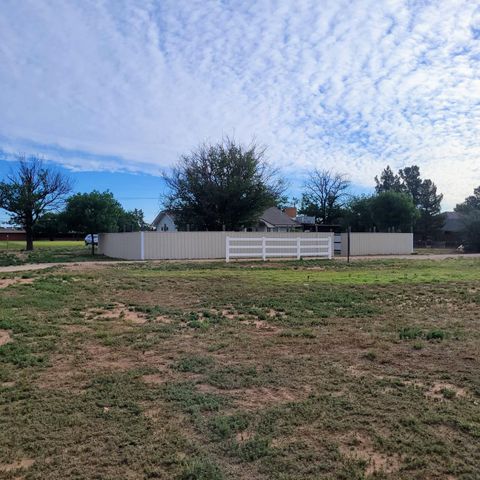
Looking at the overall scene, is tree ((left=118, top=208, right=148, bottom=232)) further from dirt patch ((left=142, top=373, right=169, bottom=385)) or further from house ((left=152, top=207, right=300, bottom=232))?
dirt patch ((left=142, top=373, right=169, bottom=385))

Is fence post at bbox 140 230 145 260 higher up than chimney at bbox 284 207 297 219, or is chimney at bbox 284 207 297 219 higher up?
chimney at bbox 284 207 297 219

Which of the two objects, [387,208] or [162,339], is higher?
[387,208]

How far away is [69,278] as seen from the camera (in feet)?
39.5

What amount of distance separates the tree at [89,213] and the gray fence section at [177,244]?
591 cm

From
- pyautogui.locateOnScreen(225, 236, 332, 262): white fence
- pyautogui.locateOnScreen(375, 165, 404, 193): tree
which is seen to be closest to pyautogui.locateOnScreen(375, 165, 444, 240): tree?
pyautogui.locateOnScreen(375, 165, 404, 193): tree

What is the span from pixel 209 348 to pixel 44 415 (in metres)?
2.38

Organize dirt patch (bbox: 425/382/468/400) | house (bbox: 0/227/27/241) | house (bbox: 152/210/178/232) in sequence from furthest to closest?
1. house (bbox: 0/227/27/241)
2. house (bbox: 152/210/178/232)
3. dirt patch (bbox: 425/382/468/400)

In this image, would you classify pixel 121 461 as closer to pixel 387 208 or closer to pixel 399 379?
pixel 399 379

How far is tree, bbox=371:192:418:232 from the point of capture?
4464 centimetres

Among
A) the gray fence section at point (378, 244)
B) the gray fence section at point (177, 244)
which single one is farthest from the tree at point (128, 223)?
the gray fence section at point (378, 244)

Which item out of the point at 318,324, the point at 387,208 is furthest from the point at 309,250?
the point at 387,208

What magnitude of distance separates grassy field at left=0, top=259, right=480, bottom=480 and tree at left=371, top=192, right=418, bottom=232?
38.1m

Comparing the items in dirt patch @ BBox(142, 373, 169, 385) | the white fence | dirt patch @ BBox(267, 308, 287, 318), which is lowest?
dirt patch @ BBox(142, 373, 169, 385)

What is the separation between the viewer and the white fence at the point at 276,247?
71.5ft
